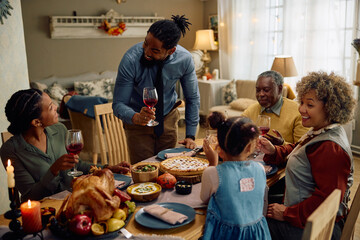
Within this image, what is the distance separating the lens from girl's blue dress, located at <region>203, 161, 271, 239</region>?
4.07 ft

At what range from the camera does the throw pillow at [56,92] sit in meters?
5.08

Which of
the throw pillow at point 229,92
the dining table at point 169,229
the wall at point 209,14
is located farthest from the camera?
the wall at point 209,14

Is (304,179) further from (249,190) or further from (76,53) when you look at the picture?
(76,53)

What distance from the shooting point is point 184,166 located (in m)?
1.67

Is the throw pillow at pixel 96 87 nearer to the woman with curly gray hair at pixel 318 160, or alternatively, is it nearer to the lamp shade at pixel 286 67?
the lamp shade at pixel 286 67

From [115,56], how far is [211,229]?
530 cm

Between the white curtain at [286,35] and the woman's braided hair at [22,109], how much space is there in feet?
9.77

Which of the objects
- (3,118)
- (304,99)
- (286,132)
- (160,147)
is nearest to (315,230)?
(304,99)

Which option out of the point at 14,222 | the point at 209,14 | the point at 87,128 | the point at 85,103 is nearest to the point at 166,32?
the point at 14,222

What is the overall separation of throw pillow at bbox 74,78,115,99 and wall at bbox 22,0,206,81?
471 millimetres

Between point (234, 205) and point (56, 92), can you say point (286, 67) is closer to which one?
point (56, 92)

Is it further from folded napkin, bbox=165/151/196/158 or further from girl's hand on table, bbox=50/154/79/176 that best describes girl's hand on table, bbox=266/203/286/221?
girl's hand on table, bbox=50/154/79/176

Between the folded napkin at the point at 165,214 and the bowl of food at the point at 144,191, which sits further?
the bowl of food at the point at 144,191

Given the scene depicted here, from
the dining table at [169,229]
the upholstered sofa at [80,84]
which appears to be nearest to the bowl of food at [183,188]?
the dining table at [169,229]
